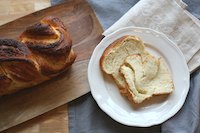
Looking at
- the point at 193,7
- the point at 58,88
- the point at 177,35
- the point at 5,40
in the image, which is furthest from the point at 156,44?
the point at 5,40

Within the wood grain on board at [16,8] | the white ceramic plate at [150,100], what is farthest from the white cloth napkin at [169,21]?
the wood grain on board at [16,8]

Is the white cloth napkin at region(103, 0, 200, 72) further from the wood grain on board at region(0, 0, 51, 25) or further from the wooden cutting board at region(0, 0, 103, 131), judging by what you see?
the wood grain on board at region(0, 0, 51, 25)

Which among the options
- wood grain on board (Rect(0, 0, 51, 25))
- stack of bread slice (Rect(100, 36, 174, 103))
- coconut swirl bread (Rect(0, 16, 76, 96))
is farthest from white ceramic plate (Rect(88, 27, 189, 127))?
wood grain on board (Rect(0, 0, 51, 25))

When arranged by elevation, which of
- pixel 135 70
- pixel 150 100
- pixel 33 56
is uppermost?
pixel 33 56

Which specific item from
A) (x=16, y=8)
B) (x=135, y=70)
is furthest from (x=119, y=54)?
(x=16, y=8)

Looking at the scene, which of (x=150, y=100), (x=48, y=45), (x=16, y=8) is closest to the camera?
(x=48, y=45)

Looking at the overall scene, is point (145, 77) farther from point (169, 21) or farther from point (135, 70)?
point (169, 21)
